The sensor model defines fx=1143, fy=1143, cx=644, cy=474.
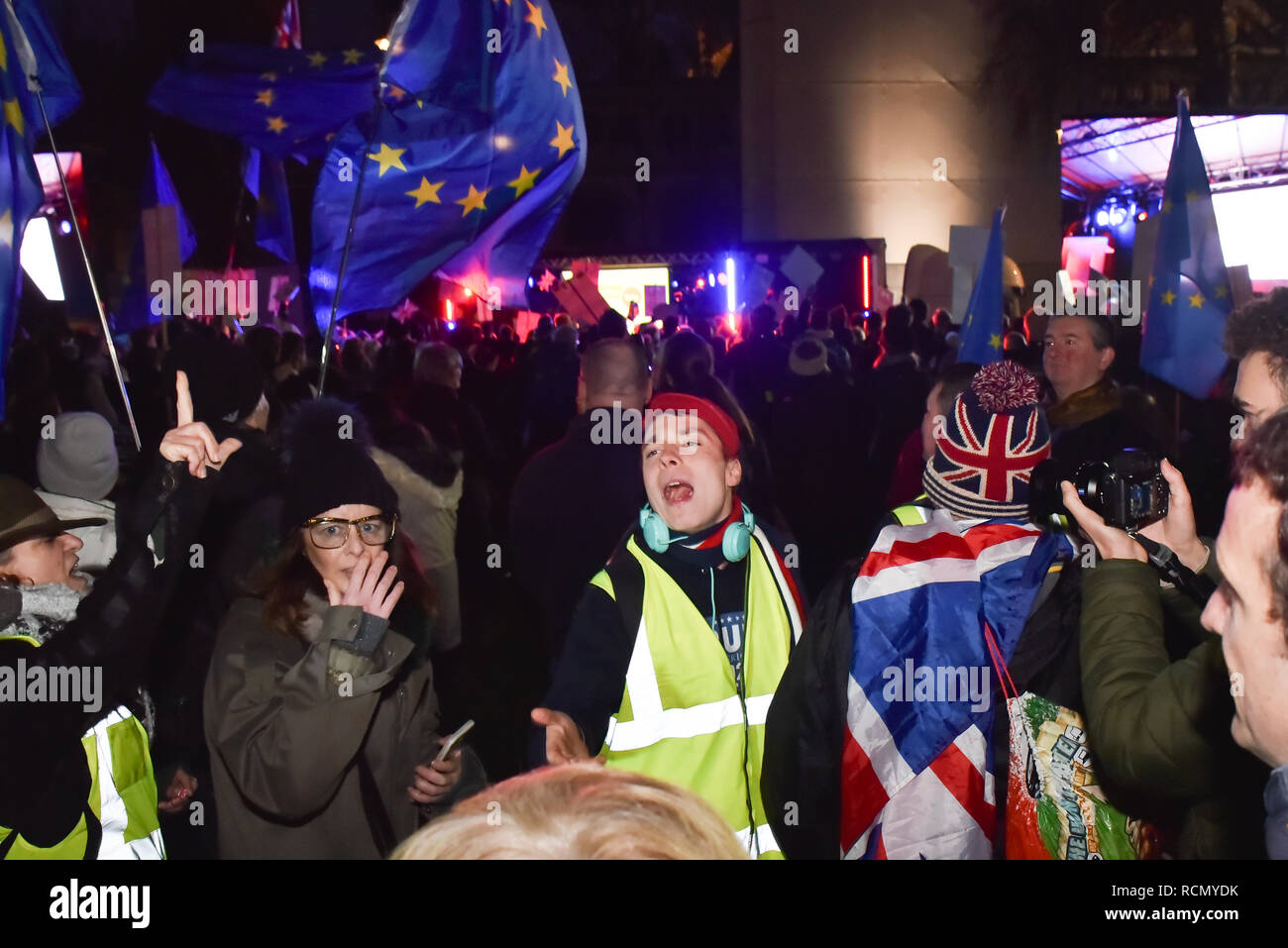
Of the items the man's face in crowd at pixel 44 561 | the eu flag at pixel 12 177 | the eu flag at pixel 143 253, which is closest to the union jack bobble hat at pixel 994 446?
the man's face in crowd at pixel 44 561

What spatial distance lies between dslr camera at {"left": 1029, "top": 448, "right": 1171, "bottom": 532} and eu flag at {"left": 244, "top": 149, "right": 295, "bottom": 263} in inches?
285

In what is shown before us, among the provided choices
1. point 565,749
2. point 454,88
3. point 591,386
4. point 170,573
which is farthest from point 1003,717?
point 454,88

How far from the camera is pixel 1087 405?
4.61m

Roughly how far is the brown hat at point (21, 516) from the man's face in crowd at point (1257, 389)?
2.86 meters

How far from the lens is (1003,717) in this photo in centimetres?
255

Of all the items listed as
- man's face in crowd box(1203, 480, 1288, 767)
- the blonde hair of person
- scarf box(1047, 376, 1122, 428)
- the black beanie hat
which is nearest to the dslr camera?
man's face in crowd box(1203, 480, 1288, 767)

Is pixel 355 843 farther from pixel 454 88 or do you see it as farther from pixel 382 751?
pixel 454 88

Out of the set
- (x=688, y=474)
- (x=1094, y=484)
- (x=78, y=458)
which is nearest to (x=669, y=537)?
(x=688, y=474)

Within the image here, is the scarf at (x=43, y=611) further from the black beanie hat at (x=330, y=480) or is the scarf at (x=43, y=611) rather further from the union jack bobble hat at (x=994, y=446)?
the union jack bobble hat at (x=994, y=446)

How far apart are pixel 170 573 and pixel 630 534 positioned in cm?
108

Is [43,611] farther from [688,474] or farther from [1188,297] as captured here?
[1188,297]

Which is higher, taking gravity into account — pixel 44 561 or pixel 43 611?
pixel 44 561

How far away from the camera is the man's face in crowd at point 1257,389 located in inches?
111

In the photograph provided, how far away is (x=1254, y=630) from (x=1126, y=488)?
71 cm
